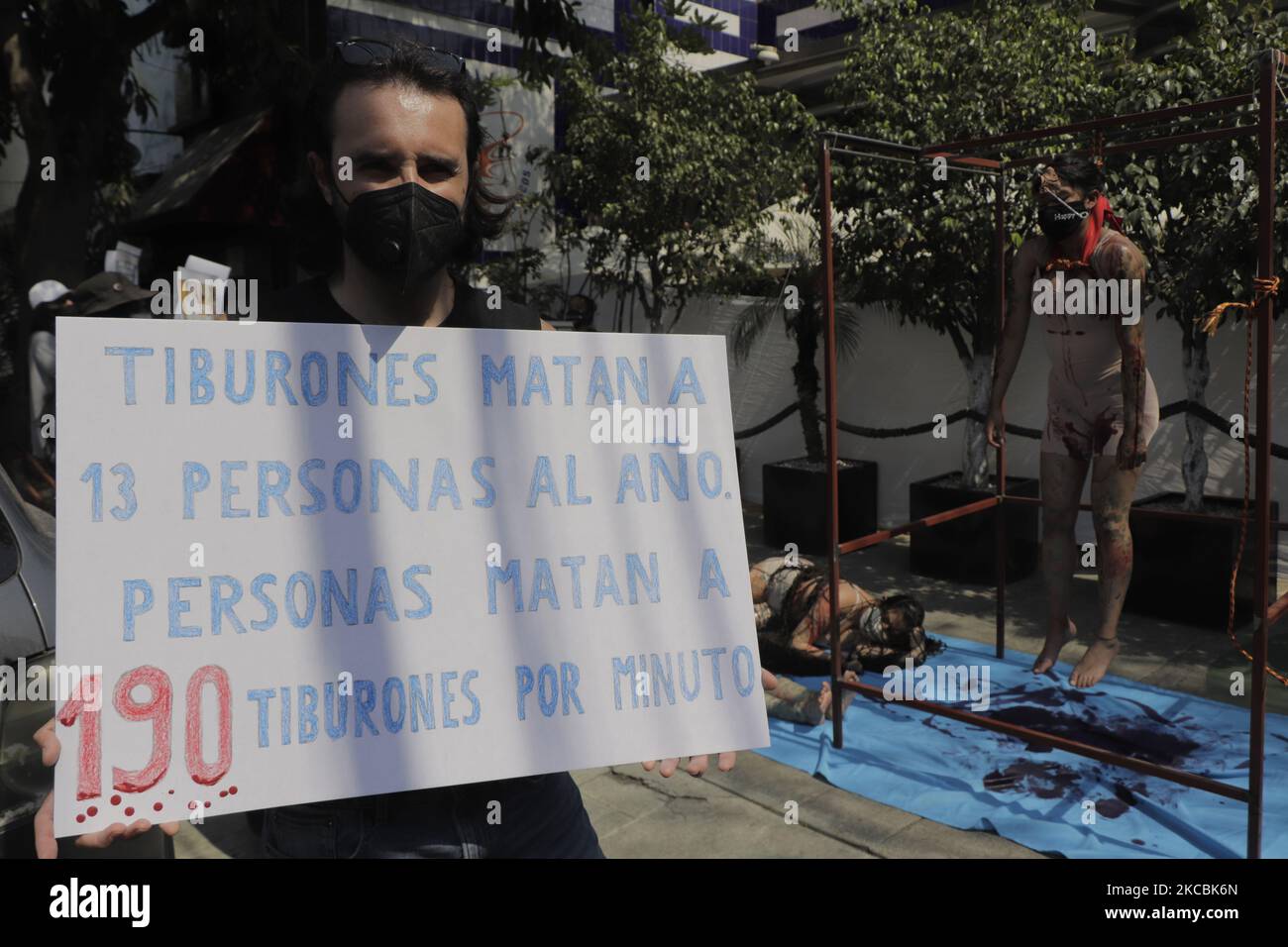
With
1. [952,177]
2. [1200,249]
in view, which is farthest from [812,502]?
[1200,249]

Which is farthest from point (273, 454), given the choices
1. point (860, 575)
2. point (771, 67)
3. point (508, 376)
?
point (771, 67)

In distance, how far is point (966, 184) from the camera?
6.54 meters

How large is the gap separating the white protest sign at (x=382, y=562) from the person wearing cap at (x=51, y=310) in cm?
636

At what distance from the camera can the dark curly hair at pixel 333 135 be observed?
1.64m

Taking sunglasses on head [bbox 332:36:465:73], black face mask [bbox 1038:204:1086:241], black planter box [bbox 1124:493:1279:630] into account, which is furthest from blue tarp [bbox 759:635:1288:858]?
sunglasses on head [bbox 332:36:465:73]

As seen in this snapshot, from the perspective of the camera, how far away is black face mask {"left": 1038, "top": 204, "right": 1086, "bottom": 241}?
4.40 metres

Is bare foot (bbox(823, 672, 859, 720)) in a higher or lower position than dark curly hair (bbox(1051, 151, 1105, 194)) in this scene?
lower

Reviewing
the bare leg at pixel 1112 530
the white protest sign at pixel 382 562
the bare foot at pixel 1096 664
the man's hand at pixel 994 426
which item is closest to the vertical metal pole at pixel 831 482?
the man's hand at pixel 994 426

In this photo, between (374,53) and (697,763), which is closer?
(374,53)

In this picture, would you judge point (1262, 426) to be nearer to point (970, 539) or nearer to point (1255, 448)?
point (1255, 448)

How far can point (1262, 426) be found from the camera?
10.8 feet

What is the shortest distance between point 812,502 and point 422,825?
22.3ft

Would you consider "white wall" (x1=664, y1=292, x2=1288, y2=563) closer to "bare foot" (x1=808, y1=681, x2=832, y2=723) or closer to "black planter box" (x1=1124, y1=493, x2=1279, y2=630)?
"black planter box" (x1=1124, y1=493, x2=1279, y2=630)
